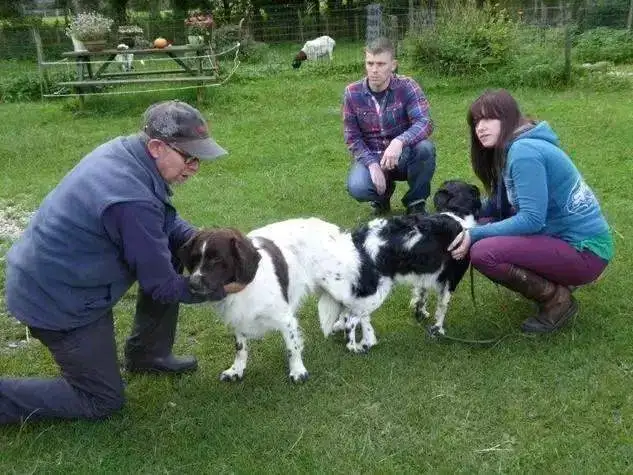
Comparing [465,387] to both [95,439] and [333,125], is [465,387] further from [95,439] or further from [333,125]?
[333,125]

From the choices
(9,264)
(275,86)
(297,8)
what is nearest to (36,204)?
(9,264)

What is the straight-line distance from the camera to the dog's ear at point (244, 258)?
3.25 m

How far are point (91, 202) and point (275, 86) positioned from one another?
32.3 ft

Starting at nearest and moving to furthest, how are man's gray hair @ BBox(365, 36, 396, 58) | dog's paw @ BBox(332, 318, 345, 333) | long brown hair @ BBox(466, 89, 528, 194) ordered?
A: long brown hair @ BBox(466, 89, 528, 194)
dog's paw @ BBox(332, 318, 345, 333)
man's gray hair @ BBox(365, 36, 396, 58)

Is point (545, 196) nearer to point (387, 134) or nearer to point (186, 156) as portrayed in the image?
point (186, 156)

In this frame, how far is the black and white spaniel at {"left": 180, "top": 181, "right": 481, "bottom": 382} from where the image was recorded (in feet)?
12.0

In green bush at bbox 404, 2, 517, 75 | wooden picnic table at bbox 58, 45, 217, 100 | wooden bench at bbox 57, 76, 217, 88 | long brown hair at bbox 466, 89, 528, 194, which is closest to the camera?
long brown hair at bbox 466, 89, 528, 194

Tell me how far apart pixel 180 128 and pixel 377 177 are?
2936mm

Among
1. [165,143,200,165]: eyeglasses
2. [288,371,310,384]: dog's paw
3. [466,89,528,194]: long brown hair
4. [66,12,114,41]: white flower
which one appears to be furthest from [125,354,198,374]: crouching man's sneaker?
[66,12,114,41]: white flower

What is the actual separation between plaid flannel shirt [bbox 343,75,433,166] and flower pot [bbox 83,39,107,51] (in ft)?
23.6

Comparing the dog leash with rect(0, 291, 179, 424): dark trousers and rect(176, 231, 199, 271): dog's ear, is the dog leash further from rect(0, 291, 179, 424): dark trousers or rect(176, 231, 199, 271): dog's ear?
rect(0, 291, 179, 424): dark trousers

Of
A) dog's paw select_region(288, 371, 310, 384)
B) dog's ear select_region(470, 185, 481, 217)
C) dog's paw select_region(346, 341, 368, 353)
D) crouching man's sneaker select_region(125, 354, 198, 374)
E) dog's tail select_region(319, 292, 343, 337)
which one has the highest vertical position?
dog's ear select_region(470, 185, 481, 217)

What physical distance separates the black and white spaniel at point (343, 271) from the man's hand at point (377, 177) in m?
1.39

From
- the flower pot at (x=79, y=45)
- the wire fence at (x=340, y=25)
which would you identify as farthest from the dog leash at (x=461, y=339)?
the wire fence at (x=340, y=25)
